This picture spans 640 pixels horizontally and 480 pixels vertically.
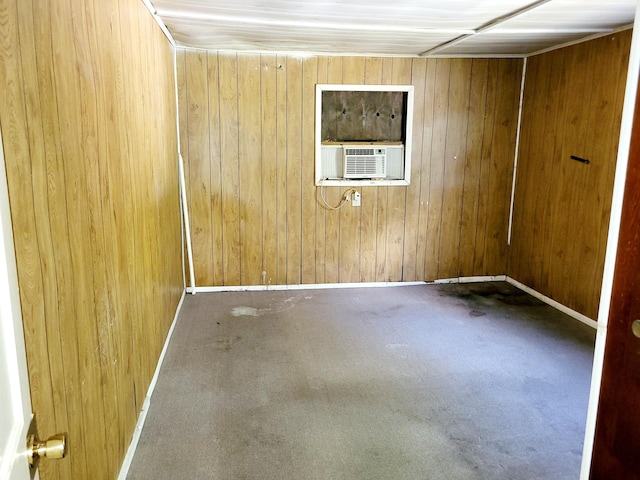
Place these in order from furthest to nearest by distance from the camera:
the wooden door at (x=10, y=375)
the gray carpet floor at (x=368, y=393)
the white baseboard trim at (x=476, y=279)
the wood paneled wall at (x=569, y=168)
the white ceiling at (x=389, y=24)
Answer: the white baseboard trim at (x=476, y=279) < the wood paneled wall at (x=569, y=168) < the white ceiling at (x=389, y=24) < the gray carpet floor at (x=368, y=393) < the wooden door at (x=10, y=375)

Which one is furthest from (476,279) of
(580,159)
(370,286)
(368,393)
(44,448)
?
(44,448)

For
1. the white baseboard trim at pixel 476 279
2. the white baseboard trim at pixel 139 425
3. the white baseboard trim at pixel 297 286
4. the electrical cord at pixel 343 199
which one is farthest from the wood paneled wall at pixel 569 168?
the white baseboard trim at pixel 139 425

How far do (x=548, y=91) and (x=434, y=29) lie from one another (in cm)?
152

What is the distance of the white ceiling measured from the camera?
2832 mm

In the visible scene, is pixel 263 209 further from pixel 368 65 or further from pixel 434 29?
pixel 434 29

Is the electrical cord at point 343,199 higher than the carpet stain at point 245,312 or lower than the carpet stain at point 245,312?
higher

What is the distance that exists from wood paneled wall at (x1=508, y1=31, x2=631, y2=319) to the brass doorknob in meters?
3.91

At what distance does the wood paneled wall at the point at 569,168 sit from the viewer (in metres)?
3.69

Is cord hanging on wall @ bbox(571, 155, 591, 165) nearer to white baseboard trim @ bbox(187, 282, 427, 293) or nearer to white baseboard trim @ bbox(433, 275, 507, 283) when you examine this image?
white baseboard trim @ bbox(433, 275, 507, 283)

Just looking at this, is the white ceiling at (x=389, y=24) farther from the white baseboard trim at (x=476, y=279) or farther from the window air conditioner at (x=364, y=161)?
the white baseboard trim at (x=476, y=279)

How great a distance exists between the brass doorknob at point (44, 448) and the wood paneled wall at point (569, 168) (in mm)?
3913

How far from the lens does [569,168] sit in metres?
4.11

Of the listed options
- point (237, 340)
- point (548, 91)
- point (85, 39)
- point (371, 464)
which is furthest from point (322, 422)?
point (548, 91)

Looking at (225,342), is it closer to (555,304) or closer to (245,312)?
(245,312)
